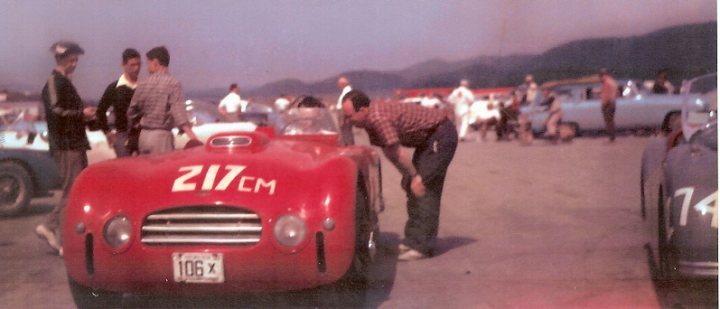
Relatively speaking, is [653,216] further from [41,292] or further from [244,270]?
[41,292]

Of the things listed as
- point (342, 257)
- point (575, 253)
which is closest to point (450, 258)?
point (575, 253)

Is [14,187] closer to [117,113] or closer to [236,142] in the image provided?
[117,113]

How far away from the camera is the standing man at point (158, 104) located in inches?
198

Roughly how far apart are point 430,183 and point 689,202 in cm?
170

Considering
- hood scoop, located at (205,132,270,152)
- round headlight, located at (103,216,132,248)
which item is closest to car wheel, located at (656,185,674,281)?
hood scoop, located at (205,132,270,152)

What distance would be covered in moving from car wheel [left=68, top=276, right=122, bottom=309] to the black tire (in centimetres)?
102

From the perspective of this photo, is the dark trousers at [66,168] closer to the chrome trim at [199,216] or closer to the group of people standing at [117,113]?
the group of people standing at [117,113]

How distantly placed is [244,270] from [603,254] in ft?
7.61

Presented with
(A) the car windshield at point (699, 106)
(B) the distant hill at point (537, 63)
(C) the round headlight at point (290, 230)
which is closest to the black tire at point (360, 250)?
(C) the round headlight at point (290, 230)

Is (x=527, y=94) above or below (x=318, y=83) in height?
below

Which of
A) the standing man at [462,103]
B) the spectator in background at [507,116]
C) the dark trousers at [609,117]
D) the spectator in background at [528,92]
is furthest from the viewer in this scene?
the spectator in background at [507,116]

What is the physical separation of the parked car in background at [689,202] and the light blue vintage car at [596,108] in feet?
31.7

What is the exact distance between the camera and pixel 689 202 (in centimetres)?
354

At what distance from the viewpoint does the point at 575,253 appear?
4.96 m
